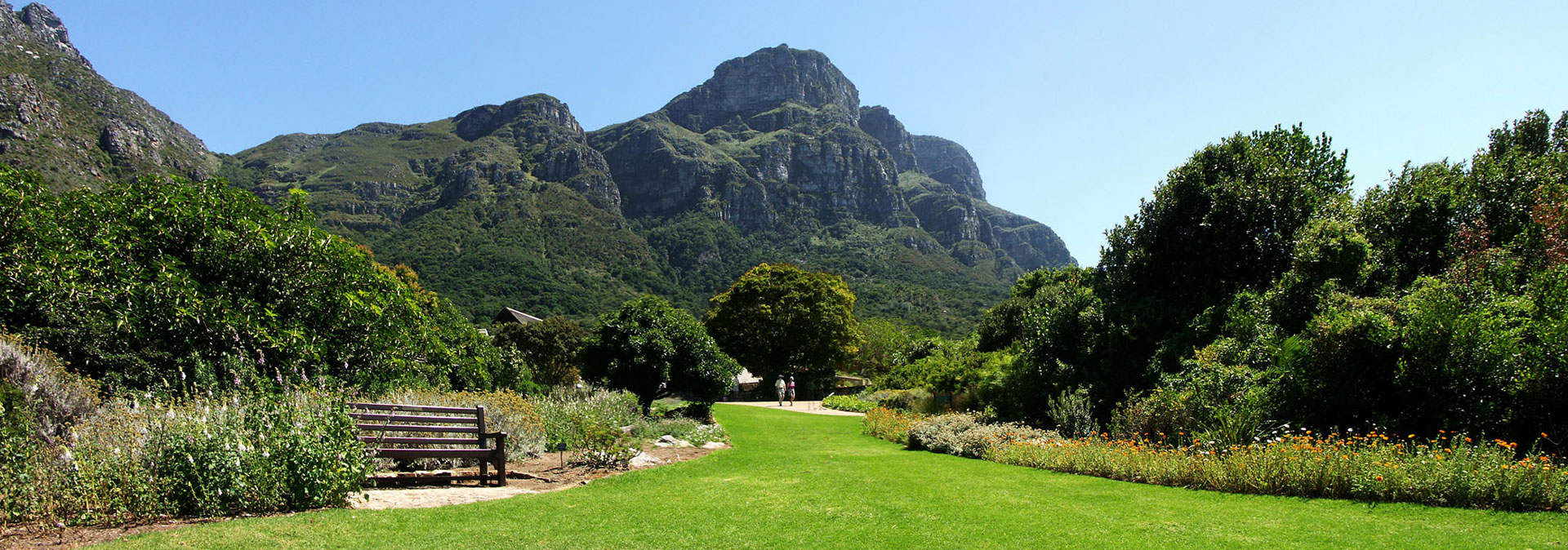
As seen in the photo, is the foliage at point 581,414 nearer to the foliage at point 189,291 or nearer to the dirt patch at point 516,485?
the dirt patch at point 516,485

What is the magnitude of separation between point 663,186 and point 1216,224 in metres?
130

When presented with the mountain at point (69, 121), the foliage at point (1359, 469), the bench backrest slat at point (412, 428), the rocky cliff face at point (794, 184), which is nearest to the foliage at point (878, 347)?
the foliage at point (1359, 469)

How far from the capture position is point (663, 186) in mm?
139250

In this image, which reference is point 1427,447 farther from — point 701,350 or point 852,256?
point 852,256

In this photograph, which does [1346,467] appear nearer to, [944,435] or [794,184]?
[944,435]

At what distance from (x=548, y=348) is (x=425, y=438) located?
33300mm

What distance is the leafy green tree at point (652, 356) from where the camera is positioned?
1817 centimetres

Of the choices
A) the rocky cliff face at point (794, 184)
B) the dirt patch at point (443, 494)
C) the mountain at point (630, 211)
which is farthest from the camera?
the rocky cliff face at point (794, 184)

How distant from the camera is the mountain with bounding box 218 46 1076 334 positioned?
85.3 metres

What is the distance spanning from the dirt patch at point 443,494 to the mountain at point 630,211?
2439 inches

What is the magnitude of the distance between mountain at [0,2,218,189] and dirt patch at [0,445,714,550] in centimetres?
5778

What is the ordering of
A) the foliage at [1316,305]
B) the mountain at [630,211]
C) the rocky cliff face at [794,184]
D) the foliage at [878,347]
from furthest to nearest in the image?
1. the rocky cliff face at [794,184]
2. the mountain at [630,211]
3. the foliage at [878,347]
4. the foliage at [1316,305]

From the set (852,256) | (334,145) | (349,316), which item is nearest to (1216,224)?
(349,316)

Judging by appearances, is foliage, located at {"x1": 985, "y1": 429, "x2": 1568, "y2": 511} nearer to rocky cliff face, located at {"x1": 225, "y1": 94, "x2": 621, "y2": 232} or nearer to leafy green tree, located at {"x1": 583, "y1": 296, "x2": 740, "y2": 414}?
leafy green tree, located at {"x1": 583, "y1": 296, "x2": 740, "y2": 414}
